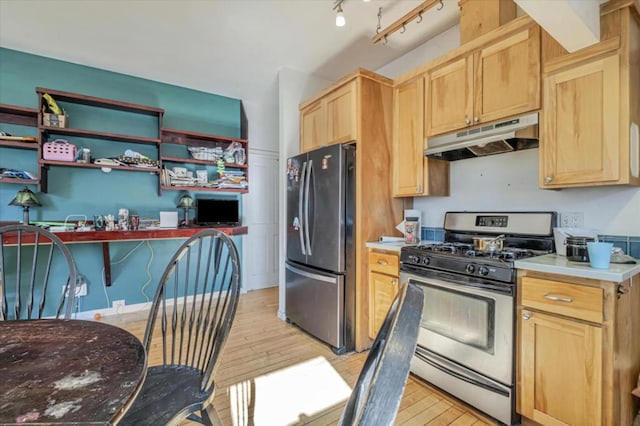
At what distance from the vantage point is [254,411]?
1.75 metres

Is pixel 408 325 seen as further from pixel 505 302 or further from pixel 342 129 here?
pixel 342 129

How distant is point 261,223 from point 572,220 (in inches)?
145

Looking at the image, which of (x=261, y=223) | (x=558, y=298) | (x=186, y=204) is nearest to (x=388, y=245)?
(x=558, y=298)

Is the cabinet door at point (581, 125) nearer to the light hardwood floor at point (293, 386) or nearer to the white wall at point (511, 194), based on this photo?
the white wall at point (511, 194)

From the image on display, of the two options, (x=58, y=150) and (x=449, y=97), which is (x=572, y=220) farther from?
(x=58, y=150)

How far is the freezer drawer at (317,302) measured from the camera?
8.18ft

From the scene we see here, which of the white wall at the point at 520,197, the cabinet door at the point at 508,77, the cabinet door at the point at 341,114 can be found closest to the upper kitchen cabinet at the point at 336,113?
the cabinet door at the point at 341,114

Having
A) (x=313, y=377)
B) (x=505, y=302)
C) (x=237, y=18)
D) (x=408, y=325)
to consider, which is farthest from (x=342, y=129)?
(x=408, y=325)

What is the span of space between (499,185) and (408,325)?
7.43 feet

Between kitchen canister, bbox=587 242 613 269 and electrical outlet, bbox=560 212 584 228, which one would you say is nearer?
kitchen canister, bbox=587 242 613 269

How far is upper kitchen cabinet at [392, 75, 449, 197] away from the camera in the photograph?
244 cm

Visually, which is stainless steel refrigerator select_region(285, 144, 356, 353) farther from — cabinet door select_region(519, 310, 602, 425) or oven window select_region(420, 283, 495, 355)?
cabinet door select_region(519, 310, 602, 425)

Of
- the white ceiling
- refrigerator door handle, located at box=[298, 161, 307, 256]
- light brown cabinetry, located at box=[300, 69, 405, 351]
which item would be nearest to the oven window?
light brown cabinetry, located at box=[300, 69, 405, 351]

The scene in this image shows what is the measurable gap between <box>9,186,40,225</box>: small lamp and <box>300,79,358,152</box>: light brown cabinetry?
8.72 feet
